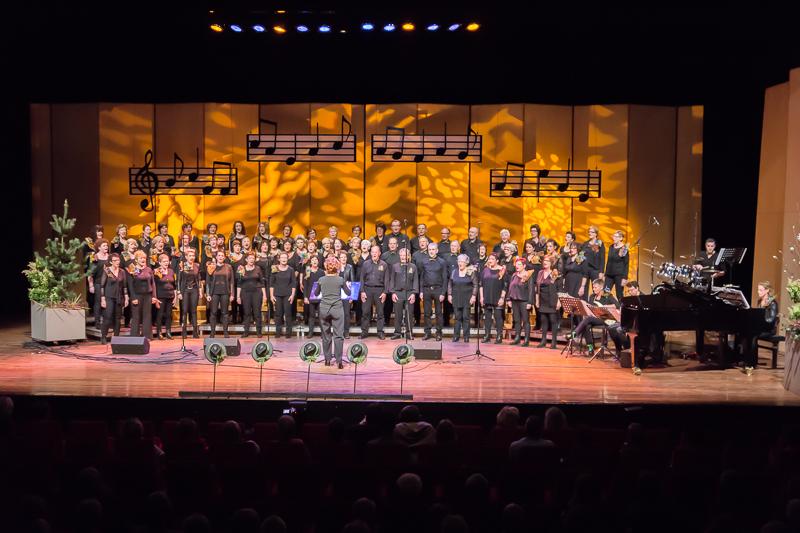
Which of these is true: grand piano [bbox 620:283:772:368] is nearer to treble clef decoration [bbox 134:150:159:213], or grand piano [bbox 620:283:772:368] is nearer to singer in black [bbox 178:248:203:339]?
singer in black [bbox 178:248:203:339]

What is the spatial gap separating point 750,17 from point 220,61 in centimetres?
787

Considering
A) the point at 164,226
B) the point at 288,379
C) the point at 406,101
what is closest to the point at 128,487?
the point at 288,379

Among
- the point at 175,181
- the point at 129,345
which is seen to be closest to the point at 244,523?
the point at 129,345

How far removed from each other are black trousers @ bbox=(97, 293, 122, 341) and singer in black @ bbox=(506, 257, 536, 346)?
6910 millimetres

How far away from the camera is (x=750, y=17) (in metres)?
7.20

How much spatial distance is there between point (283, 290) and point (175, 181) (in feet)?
10.6

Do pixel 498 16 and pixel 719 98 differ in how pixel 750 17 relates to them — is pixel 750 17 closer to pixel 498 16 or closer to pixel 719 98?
pixel 498 16

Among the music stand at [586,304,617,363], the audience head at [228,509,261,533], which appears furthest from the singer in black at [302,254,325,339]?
the audience head at [228,509,261,533]

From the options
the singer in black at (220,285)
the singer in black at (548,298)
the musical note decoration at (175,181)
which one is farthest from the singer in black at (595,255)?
the musical note decoration at (175,181)

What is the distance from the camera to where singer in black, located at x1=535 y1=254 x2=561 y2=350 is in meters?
10.2

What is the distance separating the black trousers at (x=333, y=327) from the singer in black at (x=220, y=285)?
2.64m

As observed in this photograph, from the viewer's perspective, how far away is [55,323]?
10.2 metres

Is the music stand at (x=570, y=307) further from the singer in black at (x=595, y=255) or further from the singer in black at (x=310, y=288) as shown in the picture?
the singer in black at (x=310, y=288)

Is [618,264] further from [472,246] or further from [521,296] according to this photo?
[472,246]
